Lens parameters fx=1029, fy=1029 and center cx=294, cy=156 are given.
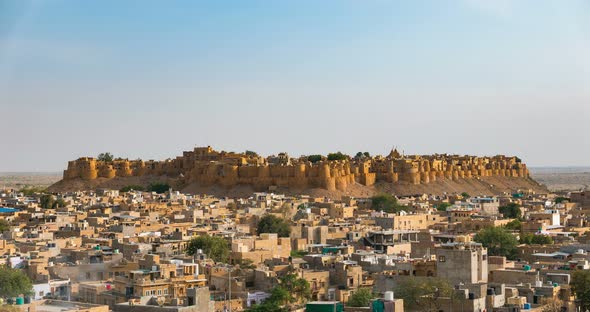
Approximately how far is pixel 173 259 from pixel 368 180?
55.7 m

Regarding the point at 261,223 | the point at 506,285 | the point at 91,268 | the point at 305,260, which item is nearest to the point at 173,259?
the point at 91,268

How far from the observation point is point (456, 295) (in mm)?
19672

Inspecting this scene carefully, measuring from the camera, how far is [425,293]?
→ 20.1 m

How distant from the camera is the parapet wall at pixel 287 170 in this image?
75.9 m

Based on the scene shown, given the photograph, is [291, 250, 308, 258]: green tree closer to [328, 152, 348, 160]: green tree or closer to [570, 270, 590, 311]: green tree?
[570, 270, 590, 311]: green tree

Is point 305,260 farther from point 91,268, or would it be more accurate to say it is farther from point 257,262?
point 91,268

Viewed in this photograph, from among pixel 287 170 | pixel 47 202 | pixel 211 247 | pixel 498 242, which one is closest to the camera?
pixel 211 247

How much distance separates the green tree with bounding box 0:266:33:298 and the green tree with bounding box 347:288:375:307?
660cm

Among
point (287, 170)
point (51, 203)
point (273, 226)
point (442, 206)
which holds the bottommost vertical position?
point (273, 226)

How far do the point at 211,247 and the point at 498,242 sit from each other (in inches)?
355

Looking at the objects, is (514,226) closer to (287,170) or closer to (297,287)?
(297,287)

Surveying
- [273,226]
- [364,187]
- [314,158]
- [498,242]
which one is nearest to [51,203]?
[273,226]

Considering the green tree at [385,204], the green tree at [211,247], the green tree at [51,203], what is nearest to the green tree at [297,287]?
the green tree at [211,247]

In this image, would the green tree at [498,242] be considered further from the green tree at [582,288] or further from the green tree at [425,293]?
the green tree at [425,293]
